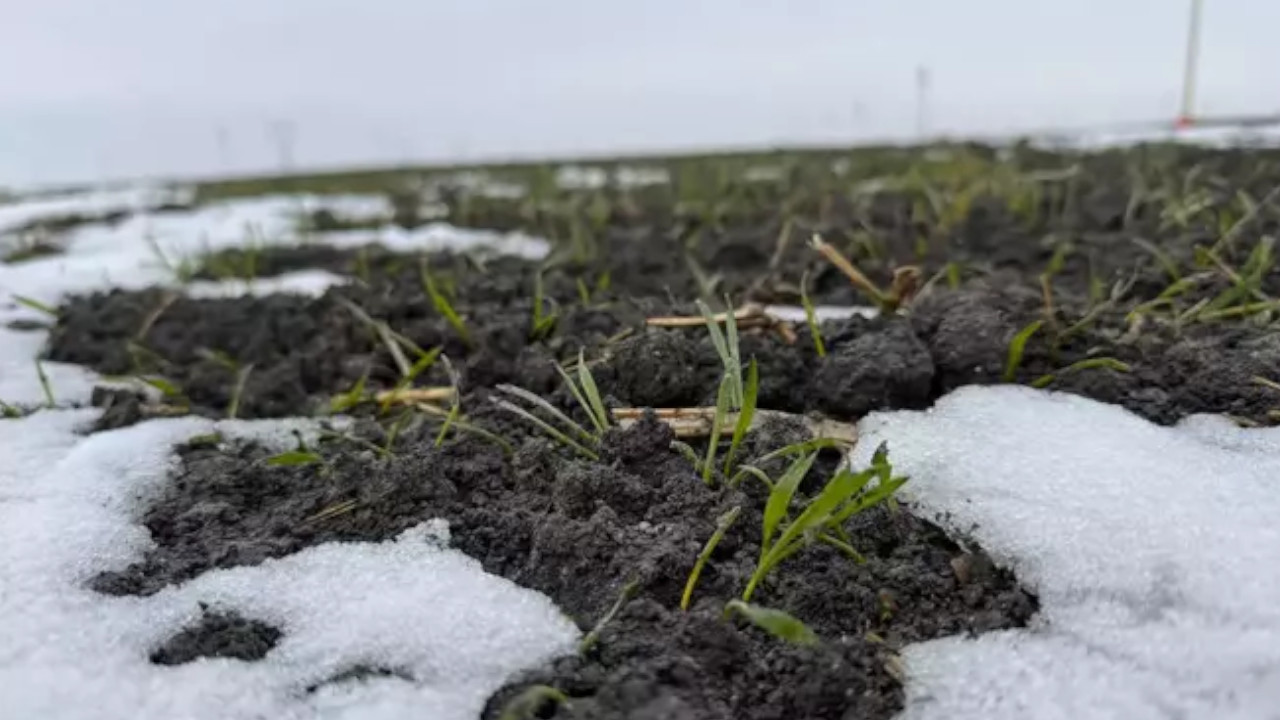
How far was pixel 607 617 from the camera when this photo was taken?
92 centimetres

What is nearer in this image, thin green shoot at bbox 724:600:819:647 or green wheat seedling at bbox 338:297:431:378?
thin green shoot at bbox 724:600:819:647

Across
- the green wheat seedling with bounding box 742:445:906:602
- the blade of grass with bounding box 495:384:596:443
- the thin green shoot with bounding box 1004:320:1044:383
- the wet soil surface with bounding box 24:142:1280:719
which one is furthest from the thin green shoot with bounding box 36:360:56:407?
the thin green shoot with bounding box 1004:320:1044:383

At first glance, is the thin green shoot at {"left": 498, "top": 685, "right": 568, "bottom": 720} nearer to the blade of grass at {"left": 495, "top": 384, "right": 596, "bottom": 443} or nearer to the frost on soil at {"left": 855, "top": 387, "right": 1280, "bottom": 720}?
the frost on soil at {"left": 855, "top": 387, "right": 1280, "bottom": 720}

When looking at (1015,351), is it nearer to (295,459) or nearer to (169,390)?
(295,459)

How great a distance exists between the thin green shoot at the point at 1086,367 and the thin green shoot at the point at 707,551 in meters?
0.52

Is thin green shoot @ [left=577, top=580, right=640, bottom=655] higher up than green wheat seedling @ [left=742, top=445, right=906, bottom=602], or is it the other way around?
green wheat seedling @ [left=742, top=445, right=906, bottom=602]

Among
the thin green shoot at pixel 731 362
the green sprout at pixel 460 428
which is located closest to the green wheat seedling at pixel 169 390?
the green sprout at pixel 460 428

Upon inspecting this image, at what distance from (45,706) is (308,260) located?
7.16ft

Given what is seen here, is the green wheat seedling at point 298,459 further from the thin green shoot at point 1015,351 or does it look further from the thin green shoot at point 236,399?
the thin green shoot at point 1015,351

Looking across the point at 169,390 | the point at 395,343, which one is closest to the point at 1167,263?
the point at 395,343

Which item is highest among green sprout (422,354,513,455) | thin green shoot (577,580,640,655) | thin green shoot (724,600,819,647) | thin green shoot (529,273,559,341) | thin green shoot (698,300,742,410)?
thin green shoot (698,300,742,410)

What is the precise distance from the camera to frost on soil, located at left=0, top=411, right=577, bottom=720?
886 millimetres

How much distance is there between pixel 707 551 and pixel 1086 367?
680 mm

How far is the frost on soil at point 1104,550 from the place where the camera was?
2.79 feet
